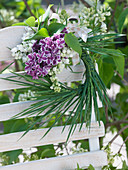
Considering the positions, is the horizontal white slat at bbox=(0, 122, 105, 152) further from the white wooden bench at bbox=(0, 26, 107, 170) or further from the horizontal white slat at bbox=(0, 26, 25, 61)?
the horizontal white slat at bbox=(0, 26, 25, 61)

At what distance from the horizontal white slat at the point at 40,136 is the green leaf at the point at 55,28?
0.34 metres

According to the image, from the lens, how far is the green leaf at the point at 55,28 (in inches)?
30.7

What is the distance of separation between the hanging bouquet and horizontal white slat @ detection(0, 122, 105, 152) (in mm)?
47

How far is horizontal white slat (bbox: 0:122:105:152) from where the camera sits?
3.08 feet

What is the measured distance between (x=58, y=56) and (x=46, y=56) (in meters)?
0.03

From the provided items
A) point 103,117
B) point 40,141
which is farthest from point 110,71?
point 40,141

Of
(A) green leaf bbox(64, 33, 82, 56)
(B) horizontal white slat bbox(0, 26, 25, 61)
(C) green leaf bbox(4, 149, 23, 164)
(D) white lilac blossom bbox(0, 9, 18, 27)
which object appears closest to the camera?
(A) green leaf bbox(64, 33, 82, 56)

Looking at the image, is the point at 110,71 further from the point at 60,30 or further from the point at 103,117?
the point at 60,30

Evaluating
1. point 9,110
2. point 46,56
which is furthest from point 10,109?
point 46,56

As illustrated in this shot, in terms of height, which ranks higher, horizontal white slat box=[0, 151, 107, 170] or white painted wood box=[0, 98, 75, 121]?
white painted wood box=[0, 98, 75, 121]

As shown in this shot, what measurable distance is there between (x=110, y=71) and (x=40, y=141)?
40 centimetres

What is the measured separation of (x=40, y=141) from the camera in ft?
3.11

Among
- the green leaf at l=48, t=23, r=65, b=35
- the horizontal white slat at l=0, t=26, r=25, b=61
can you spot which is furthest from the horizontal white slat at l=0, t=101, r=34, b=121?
the green leaf at l=48, t=23, r=65, b=35

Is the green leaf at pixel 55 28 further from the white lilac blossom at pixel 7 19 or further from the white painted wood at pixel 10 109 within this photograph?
the white lilac blossom at pixel 7 19
